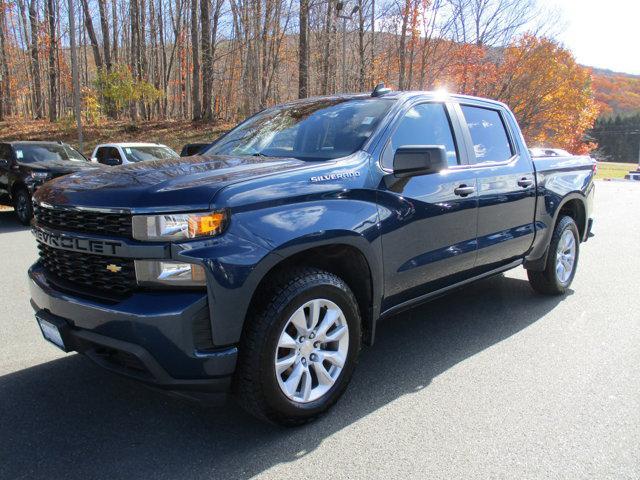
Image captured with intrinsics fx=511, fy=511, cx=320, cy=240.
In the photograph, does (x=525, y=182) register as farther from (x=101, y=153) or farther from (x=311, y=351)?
(x=101, y=153)

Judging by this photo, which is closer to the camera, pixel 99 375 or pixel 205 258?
pixel 205 258

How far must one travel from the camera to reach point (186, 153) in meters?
4.48

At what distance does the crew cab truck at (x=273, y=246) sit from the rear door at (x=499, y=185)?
4 cm

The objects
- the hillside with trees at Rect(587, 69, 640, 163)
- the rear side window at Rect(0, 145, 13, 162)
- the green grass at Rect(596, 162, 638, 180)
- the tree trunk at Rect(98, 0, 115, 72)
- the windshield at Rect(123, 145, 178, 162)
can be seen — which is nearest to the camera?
the rear side window at Rect(0, 145, 13, 162)

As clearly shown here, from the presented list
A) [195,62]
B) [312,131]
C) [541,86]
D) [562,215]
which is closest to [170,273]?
[312,131]

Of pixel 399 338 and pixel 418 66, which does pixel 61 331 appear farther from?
pixel 418 66

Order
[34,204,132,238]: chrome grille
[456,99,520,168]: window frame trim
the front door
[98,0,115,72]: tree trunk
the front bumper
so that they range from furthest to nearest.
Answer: [98,0,115,72]: tree trunk
[456,99,520,168]: window frame trim
the front door
[34,204,132,238]: chrome grille
the front bumper

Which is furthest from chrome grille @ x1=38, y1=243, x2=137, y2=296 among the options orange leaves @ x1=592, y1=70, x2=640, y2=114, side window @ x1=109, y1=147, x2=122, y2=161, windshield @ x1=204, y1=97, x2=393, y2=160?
orange leaves @ x1=592, y1=70, x2=640, y2=114

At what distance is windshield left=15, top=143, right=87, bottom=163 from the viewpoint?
11359 mm

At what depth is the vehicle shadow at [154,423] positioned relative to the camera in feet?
8.34

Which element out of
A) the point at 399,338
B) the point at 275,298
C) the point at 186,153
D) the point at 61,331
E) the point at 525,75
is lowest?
the point at 399,338

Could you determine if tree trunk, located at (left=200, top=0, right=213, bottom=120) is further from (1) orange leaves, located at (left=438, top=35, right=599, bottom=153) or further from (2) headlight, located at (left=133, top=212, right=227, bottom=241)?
(2) headlight, located at (left=133, top=212, right=227, bottom=241)

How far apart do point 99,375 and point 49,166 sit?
8.77m

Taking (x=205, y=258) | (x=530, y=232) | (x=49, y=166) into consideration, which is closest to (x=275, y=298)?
(x=205, y=258)
